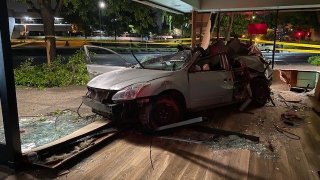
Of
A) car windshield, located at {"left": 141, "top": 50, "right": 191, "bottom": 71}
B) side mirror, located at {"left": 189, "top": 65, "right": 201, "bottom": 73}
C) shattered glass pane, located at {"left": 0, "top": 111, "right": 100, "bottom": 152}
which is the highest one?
car windshield, located at {"left": 141, "top": 50, "right": 191, "bottom": 71}

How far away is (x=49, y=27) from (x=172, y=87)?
329 inches

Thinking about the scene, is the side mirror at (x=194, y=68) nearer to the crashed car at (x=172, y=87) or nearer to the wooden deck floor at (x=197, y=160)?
the crashed car at (x=172, y=87)

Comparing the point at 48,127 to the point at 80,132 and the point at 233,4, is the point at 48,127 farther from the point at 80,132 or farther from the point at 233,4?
the point at 233,4

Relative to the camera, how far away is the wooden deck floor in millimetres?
3814

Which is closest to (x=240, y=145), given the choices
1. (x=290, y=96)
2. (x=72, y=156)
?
(x=72, y=156)

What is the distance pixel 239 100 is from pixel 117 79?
3.22 metres

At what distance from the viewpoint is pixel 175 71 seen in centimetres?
557

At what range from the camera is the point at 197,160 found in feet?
14.0

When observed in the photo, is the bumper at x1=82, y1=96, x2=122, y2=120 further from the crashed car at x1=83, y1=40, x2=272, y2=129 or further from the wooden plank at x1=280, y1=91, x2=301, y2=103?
the wooden plank at x1=280, y1=91, x2=301, y2=103

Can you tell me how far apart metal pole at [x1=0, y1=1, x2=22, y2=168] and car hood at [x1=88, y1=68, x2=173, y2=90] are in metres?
1.78

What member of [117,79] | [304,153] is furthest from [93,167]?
[304,153]

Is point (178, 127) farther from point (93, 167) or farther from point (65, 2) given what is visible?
point (65, 2)

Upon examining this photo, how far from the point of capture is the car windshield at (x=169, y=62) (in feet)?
19.3

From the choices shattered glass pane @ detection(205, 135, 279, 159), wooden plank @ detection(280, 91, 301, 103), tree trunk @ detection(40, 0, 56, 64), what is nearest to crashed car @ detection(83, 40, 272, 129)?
shattered glass pane @ detection(205, 135, 279, 159)
